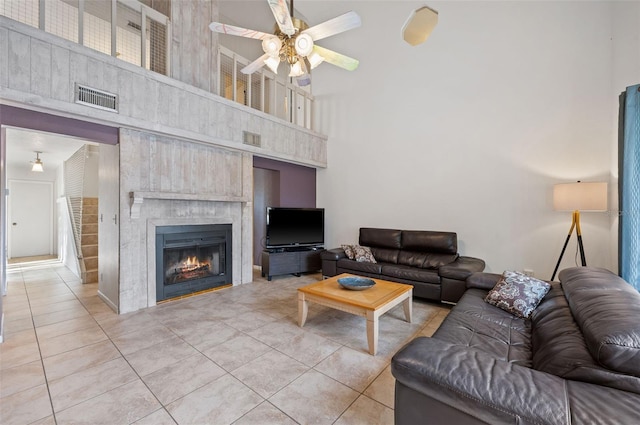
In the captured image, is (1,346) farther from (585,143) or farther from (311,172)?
(585,143)

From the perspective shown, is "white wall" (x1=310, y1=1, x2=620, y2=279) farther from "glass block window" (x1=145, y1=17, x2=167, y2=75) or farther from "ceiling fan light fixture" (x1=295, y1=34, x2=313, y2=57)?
"ceiling fan light fixture" (x1=295, y1=34, x2=313, y2=57)

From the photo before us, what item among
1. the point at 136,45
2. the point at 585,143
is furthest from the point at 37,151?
the point at 585,143

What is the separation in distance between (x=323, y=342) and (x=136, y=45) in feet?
17.6

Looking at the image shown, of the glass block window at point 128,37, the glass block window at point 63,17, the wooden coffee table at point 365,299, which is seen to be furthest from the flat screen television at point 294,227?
the glass block window at point 63,17

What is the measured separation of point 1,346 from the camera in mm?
2424

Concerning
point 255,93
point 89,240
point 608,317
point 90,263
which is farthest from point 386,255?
point 89,240

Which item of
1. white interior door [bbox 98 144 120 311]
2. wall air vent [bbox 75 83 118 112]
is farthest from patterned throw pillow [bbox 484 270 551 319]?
wall air vent [bbox 75 83 118 112]

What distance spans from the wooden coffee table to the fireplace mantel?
6.66 feet

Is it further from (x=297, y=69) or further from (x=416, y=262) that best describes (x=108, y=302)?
(x=416, y=262)

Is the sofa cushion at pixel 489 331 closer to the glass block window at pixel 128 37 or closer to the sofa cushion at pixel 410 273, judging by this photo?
the sofa cushion at pixel 410 273

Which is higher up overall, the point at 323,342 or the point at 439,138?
the point at 439,138

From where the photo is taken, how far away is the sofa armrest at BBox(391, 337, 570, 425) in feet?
3.15

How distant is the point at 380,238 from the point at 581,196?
2605 millimetres

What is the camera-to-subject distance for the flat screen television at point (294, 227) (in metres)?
4.80
